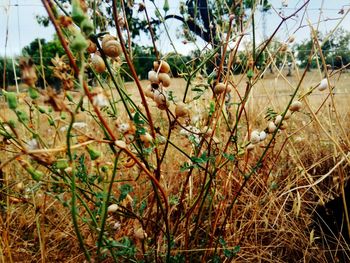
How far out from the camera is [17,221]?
1.07 meters

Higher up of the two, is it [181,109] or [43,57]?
[43,57]

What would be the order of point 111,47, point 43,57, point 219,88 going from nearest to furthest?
point 111,47 → point 219,88 → point 43,57

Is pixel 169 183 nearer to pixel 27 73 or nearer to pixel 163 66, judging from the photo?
pixel 163 66

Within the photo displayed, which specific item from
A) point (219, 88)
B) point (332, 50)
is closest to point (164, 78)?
point (219, 88)

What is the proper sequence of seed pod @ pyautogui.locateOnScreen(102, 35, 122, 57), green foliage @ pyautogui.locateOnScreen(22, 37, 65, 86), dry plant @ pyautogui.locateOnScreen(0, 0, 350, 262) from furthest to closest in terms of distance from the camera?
green foliage @ pyautogui.locateOnScreen(22, 37, 65, 86) < dry plant @ pyautogui.locateOnScreen(0, 0, 350, 262) < seed pod @ pyautogui.locateOnScreen(102, 35, 122, 57)

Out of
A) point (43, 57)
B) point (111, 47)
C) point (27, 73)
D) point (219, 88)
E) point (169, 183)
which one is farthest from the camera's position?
point (43, 57)

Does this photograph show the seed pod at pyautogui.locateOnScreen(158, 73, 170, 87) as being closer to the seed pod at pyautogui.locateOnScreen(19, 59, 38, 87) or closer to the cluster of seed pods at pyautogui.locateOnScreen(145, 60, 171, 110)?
the cluster of seed pods at pyautogui.locateOnScreen(145, 60, 171, 110)

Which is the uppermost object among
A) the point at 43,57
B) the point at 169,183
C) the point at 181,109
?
the point at 43,57

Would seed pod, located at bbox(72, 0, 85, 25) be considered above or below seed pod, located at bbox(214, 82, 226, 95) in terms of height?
above

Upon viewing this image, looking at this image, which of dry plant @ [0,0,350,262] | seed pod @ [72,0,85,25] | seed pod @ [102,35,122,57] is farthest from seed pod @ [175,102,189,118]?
seed pod @ [72,0,85,25]

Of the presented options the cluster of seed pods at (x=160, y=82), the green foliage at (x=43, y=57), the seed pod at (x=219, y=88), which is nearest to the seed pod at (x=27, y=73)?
the green foliage at (x=43, y=57)

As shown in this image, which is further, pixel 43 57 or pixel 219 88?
pixel 43 57

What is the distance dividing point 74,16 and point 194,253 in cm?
63

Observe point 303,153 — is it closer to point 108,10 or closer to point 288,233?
point 288,233
